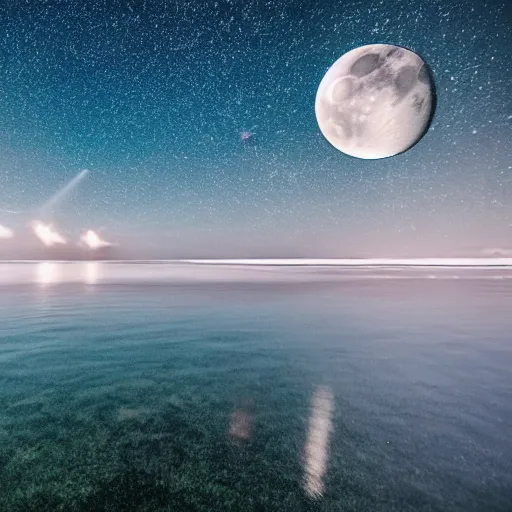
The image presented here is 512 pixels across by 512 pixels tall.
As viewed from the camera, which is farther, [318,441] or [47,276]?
[47,276]

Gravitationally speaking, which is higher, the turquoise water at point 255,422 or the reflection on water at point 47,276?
→ the reflection on water at point 47,276

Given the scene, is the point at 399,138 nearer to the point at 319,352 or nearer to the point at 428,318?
the point at 428,318

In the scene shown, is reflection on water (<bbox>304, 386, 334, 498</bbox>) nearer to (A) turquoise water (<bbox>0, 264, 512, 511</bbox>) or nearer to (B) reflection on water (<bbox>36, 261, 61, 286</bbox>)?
(A) turquoise water (<bbox>0, 264, 512, 511</bbox>)

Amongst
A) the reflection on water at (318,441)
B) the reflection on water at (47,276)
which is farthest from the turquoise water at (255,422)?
the reflection on water at (47,276)

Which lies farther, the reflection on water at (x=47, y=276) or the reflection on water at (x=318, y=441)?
A: the reflection on water at (x=47, y=276)

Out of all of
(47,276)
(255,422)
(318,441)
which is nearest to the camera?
(318,441)

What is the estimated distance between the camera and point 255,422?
4121 mm

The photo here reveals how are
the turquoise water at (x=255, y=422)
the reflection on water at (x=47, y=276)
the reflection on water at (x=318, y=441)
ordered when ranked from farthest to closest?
the reflection on water at (x=47, y=276), the reflection on water at (x=318, y=441), the turquoise water at (x=255, y=422)

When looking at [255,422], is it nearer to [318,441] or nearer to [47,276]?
[318,441]

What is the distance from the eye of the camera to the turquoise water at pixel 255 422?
285cm

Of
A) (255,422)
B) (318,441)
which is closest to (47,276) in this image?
(255,422)

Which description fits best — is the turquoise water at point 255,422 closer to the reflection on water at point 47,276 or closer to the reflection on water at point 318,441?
the reflection on water at point 318,441

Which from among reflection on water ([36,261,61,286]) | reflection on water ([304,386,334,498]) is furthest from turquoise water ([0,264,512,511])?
reflection on water ([36,261,61,286])

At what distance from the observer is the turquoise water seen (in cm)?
285
